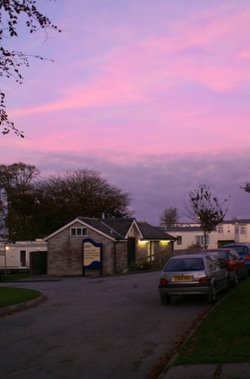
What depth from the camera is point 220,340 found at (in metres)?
9.53

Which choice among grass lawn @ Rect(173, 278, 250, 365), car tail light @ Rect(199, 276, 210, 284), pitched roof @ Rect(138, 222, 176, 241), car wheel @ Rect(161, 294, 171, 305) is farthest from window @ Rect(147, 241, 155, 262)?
grass lawn @ Rect(173, 278, 250, 365)

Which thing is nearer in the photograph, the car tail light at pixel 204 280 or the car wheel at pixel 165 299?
the car tail light at pixel 204 280

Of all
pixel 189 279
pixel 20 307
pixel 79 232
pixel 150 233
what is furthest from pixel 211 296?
pixel 150 233

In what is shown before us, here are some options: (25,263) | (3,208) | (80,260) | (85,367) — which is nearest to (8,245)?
(25,263)

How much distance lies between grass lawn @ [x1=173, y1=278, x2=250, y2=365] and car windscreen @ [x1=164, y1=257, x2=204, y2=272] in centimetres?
329

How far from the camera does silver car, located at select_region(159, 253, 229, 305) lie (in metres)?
16.5

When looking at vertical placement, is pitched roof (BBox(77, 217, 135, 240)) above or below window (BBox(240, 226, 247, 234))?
below

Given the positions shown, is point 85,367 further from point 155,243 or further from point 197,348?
point 155,243

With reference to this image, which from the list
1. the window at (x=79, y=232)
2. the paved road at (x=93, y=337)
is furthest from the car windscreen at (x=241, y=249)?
the window at (x=79, y=232)

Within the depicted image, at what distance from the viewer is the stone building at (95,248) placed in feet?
145

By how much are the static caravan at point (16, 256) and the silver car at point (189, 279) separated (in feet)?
126

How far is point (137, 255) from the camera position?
47.7 m

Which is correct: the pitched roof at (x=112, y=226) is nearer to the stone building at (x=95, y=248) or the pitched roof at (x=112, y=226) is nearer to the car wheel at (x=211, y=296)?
the stone building at (x=95, y=248)

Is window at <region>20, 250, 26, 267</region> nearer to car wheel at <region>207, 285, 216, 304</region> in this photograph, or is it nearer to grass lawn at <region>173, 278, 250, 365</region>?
car wheel at <region>207, 285, 216, 304</region>
